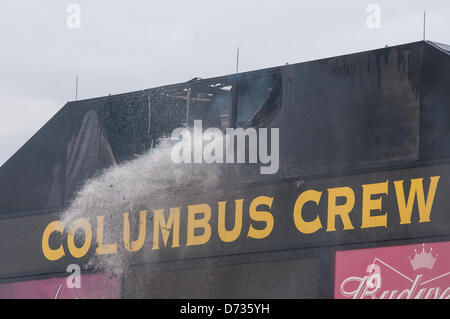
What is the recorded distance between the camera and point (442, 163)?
40.1ft

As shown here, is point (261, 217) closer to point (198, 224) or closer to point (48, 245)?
point (198, 224)

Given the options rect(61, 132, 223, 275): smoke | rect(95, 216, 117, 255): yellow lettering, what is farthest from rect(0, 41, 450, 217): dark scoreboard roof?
rect(95, 216, 117, 255): yellow lettering

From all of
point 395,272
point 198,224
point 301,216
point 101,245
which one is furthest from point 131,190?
point 395,272

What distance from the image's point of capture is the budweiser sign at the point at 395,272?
39.8 ft

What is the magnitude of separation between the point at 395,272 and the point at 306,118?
230 centimetres

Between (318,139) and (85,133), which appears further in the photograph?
(85,133)

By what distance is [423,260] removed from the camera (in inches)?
482

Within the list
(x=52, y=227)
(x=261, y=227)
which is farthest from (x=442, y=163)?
(x=52, y=227)

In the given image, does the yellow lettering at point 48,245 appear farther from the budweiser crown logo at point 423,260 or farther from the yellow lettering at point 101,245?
the budweiser crown logo at point 423,260

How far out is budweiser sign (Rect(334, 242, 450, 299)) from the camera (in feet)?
39.8

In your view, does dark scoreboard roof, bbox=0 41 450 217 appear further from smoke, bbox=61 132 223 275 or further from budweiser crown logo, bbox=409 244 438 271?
budweiser crown logo, bbox=409 244 438 271
